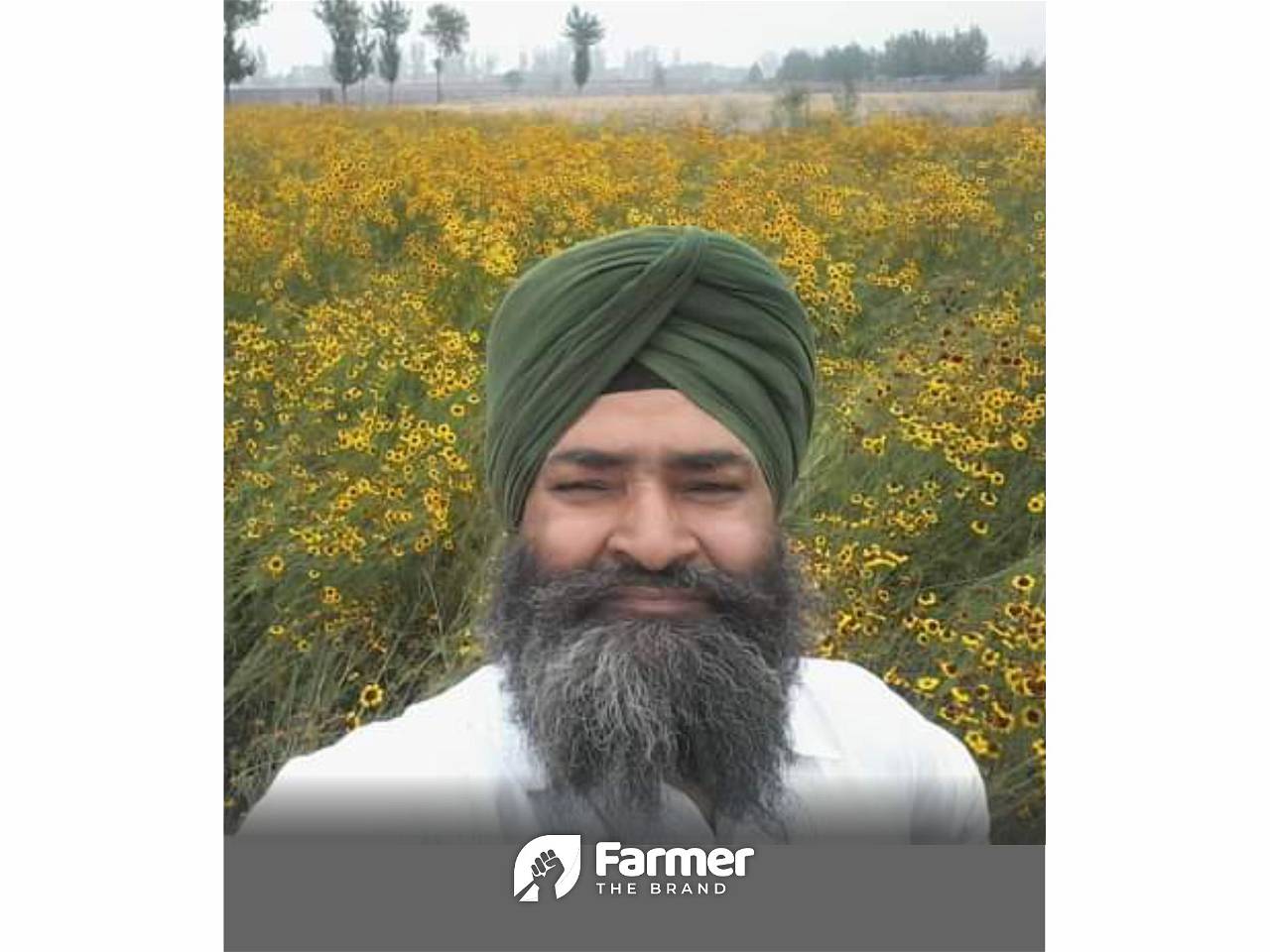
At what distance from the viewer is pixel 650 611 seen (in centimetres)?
245

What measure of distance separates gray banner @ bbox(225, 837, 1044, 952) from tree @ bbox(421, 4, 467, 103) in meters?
1.33

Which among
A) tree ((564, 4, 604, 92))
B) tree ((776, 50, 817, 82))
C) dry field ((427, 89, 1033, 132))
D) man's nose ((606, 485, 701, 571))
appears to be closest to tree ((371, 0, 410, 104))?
dry field ((427, 89, 1033, 132))

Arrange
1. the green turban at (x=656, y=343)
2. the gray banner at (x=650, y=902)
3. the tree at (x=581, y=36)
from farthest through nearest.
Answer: the tree at (x=581, y=36), the gray banner at (x=650, y=902), the green turban at (x=656, y=343)

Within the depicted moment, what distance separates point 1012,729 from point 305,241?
1477 millimetres

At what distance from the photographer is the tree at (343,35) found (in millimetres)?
2678

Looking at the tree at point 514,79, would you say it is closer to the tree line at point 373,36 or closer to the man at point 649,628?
the tree line at point 373,36

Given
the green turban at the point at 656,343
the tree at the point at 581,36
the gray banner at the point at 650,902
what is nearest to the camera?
the green turban at the point at 656,343

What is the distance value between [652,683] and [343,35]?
48.1 inches

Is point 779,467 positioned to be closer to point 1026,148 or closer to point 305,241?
point 1026,148

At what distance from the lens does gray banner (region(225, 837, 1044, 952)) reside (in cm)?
253

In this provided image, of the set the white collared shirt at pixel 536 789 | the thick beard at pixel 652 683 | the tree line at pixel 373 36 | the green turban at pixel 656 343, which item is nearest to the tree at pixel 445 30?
the tree line at pixel 373 36

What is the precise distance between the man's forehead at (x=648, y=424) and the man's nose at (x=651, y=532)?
6 cm

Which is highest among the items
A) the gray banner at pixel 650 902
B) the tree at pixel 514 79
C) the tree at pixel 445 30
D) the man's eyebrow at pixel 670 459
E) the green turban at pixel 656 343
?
the tree at pixel 445 30

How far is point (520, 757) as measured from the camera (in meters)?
2.56
